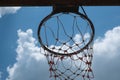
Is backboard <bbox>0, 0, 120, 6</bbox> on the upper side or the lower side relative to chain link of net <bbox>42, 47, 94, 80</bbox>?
upper

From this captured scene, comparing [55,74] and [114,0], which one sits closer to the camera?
[114,0]

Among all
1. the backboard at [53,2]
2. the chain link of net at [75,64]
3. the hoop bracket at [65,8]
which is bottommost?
the chain link of net at [75,64]

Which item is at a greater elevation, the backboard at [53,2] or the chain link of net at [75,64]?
the backboard at [53,2]

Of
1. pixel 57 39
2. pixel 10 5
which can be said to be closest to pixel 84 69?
pixel 57 39

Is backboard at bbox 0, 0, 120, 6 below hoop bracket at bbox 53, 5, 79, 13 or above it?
above

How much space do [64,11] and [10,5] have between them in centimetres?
113

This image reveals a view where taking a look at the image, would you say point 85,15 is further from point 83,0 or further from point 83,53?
point 83,53

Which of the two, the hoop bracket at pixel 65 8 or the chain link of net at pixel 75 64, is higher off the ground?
the hoop bracket at pixel 65 8

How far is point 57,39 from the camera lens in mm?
5062

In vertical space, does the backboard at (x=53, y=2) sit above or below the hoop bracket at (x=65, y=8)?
above

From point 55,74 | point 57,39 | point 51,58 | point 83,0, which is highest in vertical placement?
point 83,0

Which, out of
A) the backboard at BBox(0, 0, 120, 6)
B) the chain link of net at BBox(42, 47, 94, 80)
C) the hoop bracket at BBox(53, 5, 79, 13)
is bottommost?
the chain link of net at BBox(42, 47, 94, 80)

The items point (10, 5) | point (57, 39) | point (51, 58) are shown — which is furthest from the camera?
point (57, 39)

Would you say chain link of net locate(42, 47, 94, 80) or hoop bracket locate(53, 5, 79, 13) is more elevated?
hoop bracket locate(53, 5, 79, 13)
